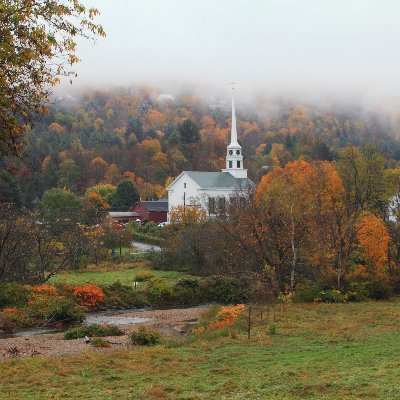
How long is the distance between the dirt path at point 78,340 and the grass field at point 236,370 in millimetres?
2323

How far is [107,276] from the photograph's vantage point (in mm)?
45781

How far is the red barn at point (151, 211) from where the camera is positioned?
262 ft

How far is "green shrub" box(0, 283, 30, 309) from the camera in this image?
1277 inches

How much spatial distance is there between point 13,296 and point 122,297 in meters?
7.06

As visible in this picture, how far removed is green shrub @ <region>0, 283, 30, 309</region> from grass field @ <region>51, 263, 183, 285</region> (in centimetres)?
810

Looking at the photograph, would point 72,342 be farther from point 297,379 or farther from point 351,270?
point 351,270

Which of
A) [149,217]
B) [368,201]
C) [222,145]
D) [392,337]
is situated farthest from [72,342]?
[222,145]

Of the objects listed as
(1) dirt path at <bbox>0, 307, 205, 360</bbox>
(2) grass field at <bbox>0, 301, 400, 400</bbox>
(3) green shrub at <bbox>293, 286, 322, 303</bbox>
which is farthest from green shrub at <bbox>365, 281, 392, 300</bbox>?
(2) grass field at <bbox>0, 301, 400, 400</bbox>

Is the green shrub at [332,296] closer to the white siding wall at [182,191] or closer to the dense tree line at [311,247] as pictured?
the dense tree line at [311,247]

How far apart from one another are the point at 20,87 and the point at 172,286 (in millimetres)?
28707

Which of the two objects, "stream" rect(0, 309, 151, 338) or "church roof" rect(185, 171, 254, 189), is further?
"church roof" rect(185, 171, 254, 189)

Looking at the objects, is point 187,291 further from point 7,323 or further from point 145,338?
point 145,338

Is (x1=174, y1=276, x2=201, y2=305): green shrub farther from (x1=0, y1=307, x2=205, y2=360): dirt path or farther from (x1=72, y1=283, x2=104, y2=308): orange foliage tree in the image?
(x1=72, y1=283, x2=104, y2=308): orange foliage tree

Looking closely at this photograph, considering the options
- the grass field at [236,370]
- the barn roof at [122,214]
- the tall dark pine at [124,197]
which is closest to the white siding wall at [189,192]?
the barn roof at [122,214]
